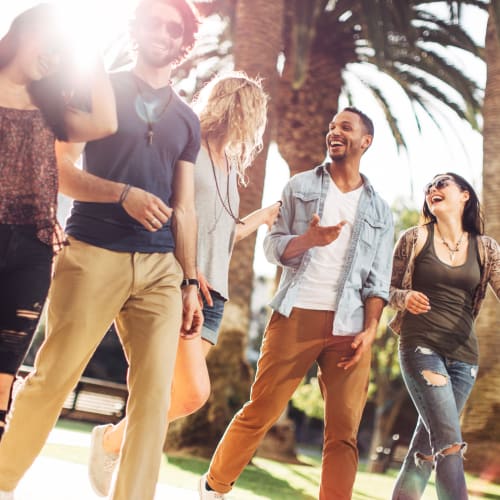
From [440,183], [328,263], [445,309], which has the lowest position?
[445,309]

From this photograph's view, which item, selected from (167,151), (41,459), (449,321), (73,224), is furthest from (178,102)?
(41,459)

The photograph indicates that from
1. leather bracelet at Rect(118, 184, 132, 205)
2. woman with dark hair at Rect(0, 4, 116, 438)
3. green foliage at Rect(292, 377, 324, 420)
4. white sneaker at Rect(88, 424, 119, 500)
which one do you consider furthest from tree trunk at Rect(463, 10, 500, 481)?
green foliage at Rect(292, 377, 324, 420)

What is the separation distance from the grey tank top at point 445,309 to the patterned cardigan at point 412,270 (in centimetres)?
5

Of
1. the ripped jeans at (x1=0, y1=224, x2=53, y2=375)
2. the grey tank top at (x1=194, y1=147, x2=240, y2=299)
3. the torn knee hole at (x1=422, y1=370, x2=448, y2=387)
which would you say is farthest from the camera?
the torn knee hole at (x1=422, y1=370, x2=448, y2=387)

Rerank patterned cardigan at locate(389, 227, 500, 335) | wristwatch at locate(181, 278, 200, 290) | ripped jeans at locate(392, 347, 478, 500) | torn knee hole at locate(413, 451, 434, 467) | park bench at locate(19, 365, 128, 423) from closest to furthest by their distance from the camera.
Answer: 1. wristwatch at locate(181, 278, 200, 290)
2. ripped jeans at locate(392, 347, 478, 500)
3. torn knee hole at locate(413, 451, 434, 467)
4. patterned cardigan at locate(389, 227, 500, 335)
5. park bench at locate(19, 365, 128, 423)

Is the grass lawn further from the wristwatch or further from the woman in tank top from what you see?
the wristwatch

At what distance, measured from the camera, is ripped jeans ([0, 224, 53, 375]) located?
2.83m

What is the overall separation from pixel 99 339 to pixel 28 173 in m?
0.76

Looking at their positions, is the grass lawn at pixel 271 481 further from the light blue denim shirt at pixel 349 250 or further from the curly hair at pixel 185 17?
the curly hair at pixel 185 17

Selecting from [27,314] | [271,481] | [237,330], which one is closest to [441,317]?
[27,314]

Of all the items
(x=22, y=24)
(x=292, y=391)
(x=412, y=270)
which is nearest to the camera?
(x=22, y=24)

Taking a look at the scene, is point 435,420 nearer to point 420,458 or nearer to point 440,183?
point 420,458

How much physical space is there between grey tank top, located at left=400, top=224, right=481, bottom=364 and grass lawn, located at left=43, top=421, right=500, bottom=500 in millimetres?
2344

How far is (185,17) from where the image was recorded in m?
3.48
